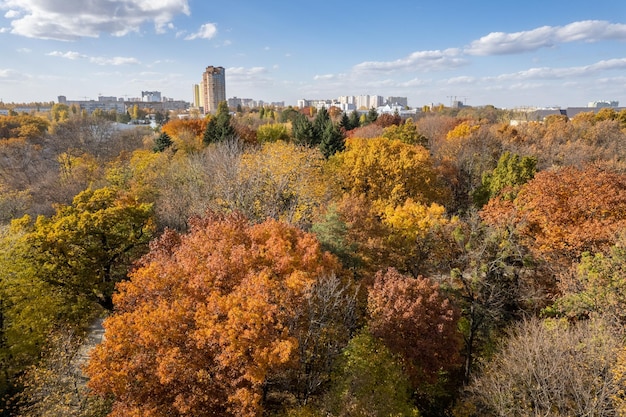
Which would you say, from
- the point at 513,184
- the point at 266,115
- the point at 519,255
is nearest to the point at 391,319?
the point at 519,255

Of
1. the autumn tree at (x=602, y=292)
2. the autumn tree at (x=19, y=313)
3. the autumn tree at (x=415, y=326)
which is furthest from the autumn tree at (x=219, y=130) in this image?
the autumn tree at (x=602, y=292)

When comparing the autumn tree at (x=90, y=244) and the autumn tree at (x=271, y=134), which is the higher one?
the autumn tree at (x=271, y=134)

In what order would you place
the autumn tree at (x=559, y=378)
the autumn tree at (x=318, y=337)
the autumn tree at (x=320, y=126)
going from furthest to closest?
the autumn tree at (x=320, y=126)
the autumn tree at (x=318, y=337)
the autumn tree at (x=559, y=378)

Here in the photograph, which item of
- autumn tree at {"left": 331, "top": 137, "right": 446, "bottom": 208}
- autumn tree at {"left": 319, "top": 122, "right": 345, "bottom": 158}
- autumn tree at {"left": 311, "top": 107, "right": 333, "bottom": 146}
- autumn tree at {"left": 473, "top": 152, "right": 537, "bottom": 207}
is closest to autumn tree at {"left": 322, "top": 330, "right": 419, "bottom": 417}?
autumn tree at {"left": 331, "top": 137, "right": 446, "bottom": 208}

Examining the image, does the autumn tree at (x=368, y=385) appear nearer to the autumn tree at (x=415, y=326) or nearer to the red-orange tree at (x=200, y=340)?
the autumn tree at (x=415, y=326)

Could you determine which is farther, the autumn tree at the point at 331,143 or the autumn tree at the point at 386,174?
the autumn tree at the point at 331,143

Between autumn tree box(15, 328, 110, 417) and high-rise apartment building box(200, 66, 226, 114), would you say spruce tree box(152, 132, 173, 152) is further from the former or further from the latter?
high-rise apartment building box(200, 66, 226, 114)

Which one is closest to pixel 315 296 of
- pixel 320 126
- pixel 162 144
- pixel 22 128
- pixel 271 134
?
pixel 162 144
